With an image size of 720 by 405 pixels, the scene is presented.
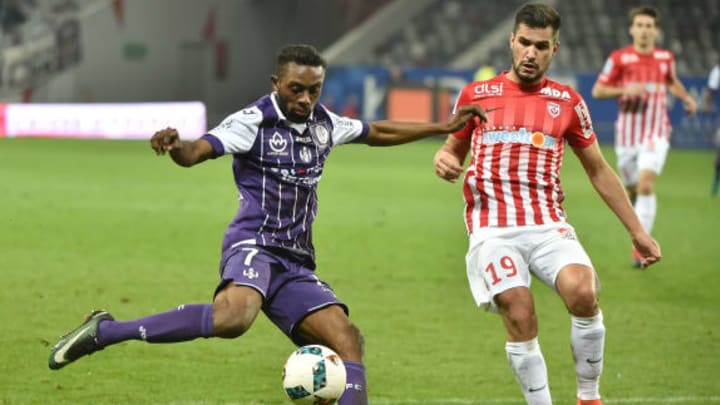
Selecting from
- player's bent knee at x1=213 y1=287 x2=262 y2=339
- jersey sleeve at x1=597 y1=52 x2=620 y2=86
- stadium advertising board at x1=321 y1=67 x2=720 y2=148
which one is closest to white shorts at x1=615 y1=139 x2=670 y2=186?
jersey sleeve at x1=597 y1=52 x2=620 y2=86

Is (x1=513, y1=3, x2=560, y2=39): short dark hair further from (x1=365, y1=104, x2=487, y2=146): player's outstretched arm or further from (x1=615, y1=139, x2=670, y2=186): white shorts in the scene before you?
(x1=615, y1=139, x2=670, y2=186): white shorts

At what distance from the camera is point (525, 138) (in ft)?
21.2

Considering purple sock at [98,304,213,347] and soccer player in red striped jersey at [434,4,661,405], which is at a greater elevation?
soccer player in red striped jersey at [434,4,661,405]

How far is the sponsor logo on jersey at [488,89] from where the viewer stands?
661 centimetres

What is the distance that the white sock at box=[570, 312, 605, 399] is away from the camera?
6250 mm

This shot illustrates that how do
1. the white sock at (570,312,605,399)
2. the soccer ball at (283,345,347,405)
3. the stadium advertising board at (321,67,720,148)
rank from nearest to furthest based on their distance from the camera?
the soccer ball at (283,345,347,405) → the white sock at (570,312,605,399) → the stadium advertising board at (321,67,720,148)

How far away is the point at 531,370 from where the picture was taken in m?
6.04

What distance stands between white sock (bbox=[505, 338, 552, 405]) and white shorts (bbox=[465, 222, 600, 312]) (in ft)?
0.93

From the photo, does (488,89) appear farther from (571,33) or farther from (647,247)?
(571,33)

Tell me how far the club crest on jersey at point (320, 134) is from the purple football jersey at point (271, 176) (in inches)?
1.2

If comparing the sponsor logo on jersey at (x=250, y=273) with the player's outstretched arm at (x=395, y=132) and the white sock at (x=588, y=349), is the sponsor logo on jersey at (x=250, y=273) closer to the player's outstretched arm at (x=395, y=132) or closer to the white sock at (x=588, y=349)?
the player's outstretched arm at (x=395, y=132)

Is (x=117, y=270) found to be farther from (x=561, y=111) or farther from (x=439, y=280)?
(x=561, y=111)

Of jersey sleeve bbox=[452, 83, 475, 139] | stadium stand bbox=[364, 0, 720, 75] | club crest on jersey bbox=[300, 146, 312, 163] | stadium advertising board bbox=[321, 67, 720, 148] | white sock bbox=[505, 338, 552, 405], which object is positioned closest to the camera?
white sock bbox=[505, 338, 552, 405]

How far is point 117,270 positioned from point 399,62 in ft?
91.5
